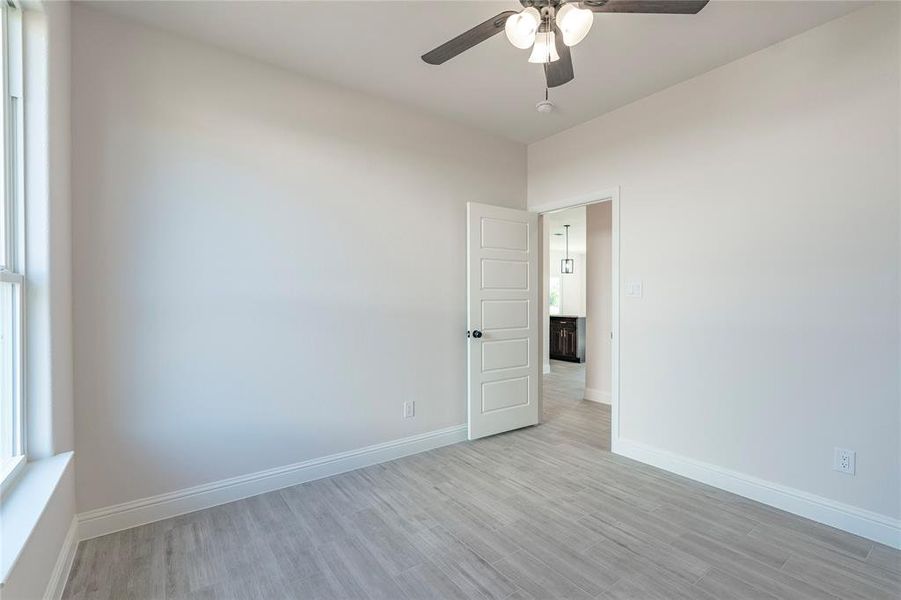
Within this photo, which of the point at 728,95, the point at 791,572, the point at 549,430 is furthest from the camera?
the point at 549,430

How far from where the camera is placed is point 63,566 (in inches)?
70.7

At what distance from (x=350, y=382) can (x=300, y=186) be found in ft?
4.66

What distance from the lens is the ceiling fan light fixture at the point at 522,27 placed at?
1641 mm

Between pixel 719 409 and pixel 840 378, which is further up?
pixel 840 378

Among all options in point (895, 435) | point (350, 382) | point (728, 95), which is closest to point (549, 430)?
point (350, 382)

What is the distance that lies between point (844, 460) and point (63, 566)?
391 centimetres

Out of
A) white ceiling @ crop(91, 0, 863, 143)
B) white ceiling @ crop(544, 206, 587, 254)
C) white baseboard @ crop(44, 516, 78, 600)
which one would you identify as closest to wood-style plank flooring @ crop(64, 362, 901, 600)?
white baseboard @ crop(44, 516, 78, 600)

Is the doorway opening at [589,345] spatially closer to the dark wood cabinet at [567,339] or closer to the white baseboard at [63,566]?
the dark wood cabinet at [567,339]

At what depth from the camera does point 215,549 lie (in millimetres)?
2012

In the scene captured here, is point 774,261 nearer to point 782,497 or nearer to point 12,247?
point 782,497

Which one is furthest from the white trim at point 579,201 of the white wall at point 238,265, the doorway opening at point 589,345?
the white wall at point 238,265

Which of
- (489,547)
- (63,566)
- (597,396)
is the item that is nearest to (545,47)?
(489,547)

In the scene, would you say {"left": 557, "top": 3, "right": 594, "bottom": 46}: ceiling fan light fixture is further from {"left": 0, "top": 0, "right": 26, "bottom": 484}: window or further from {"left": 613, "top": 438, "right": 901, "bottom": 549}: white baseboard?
{"left": 613, "top": 438, "right": 901, "bottom": 549}: white baseboard

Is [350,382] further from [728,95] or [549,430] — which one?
[728,95]
